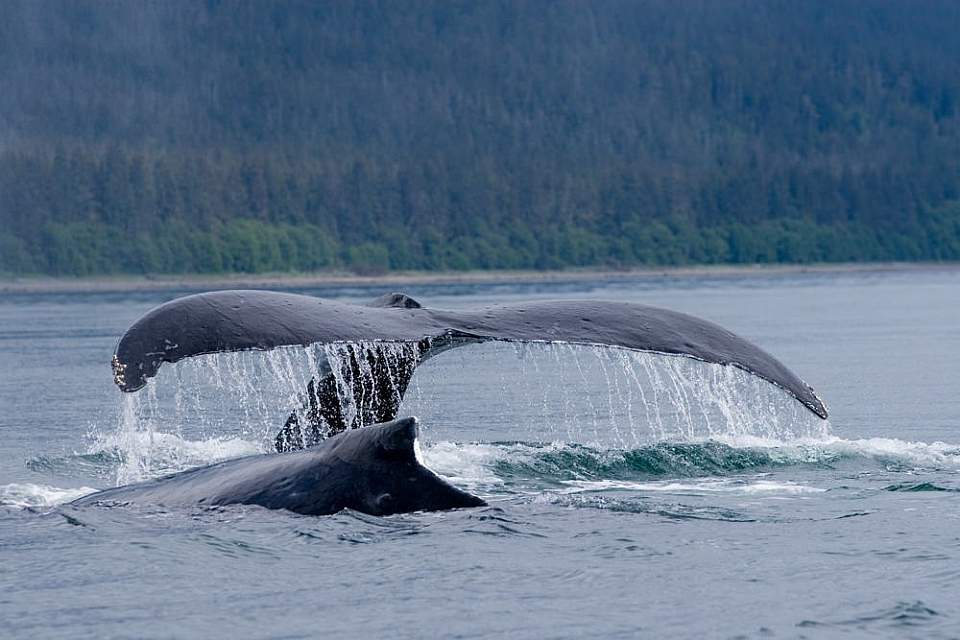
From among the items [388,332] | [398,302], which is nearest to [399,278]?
[398,302]

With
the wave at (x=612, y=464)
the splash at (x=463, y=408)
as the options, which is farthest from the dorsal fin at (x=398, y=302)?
the wave at (x=612, y=464)

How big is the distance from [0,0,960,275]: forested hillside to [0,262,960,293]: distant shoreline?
1917mm

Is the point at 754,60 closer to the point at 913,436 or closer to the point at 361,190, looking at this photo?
the point at 361,190

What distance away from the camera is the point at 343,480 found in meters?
7.70

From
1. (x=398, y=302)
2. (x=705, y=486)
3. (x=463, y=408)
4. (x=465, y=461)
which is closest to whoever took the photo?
(x=398, y=302)

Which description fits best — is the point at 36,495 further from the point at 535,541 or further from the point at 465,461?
the point at 535,541

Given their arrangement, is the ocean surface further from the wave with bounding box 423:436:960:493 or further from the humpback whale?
the humpback whale

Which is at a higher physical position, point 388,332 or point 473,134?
point 473,134

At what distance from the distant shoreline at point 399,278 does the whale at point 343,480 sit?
226ft

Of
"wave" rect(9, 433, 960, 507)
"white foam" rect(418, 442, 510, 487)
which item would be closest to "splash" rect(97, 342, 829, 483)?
"wave" rect(9, 433, 960, 507)

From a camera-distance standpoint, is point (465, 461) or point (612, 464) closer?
point (612, 464)

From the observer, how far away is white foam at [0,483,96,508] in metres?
10.2

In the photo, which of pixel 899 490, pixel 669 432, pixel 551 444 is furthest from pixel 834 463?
pixel 669 432

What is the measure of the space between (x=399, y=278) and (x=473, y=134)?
5385 centimetres
